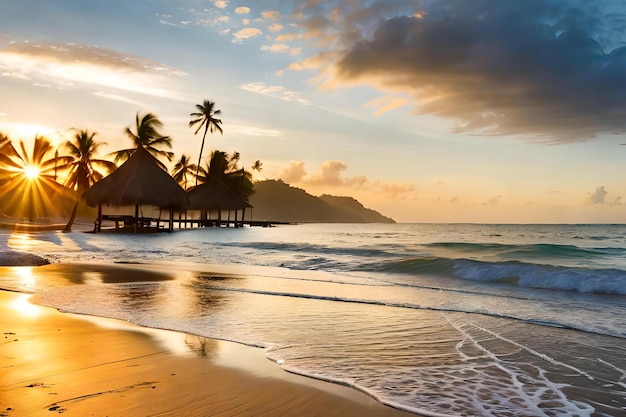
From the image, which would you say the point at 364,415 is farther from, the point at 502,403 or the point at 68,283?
the point at 68,283

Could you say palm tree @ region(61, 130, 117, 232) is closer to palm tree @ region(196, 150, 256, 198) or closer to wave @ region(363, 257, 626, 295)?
palm tree @ region(196, 150, 256, 198)

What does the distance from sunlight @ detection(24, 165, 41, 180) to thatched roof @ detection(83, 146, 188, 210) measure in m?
13.3

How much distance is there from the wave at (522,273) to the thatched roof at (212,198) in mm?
39995

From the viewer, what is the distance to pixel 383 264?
715 inches

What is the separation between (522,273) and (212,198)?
44.9m

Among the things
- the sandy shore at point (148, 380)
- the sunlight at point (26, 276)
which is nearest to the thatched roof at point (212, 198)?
the sunlight at point (26, 276)

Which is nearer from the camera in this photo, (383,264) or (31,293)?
(31,293)

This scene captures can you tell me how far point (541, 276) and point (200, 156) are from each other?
5298 cm

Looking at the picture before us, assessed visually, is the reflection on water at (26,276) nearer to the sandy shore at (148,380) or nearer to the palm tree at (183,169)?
the sandy shore at (148,380)

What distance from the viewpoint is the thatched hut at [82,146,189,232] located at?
37344mm

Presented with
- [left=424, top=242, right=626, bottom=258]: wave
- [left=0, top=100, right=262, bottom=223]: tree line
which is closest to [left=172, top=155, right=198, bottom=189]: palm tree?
[left=0, top=100, right=262, bottom=223]: tree line

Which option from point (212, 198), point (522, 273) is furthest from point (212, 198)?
point (522, 273)

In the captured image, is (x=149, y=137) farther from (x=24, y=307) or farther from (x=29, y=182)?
(x=24, y=307)

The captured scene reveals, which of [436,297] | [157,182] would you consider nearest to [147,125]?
[157,182]
